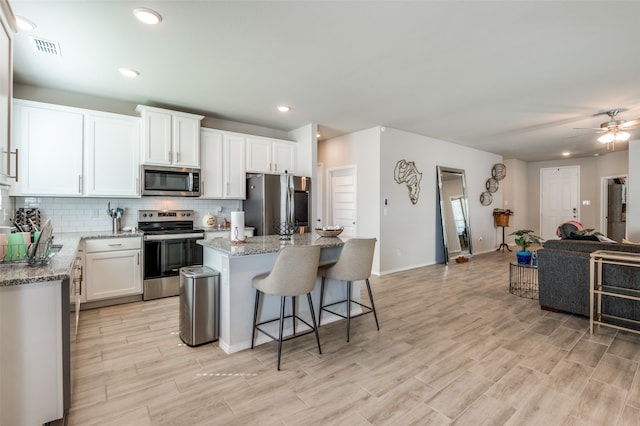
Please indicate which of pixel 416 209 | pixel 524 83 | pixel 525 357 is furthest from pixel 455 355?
pixel 416 209

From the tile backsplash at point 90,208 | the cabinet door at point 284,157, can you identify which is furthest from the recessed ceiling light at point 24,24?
the cabinet door at point 284,157

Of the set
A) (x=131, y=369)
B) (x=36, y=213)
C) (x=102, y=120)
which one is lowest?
(x=131, y=369)

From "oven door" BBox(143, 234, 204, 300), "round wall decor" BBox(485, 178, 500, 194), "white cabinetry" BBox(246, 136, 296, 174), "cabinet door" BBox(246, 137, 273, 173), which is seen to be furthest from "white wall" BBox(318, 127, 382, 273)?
"round wall decor" BBox(485, 178, 500, 194)

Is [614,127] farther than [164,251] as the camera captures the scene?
Yes

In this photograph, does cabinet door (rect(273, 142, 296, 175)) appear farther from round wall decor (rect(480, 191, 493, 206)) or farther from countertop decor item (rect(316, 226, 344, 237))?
round wall decor (rect(480, 191, 493, 206))

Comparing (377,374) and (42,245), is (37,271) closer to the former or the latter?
(42,245)

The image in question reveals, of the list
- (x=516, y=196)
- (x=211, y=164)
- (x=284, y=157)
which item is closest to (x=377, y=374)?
(x=211, y=164)

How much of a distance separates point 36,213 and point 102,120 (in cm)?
136

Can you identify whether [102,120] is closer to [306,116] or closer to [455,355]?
[306,116]

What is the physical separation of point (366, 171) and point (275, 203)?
1900 millimetres

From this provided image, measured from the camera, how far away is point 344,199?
627 centimetres

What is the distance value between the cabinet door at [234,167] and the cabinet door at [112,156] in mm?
1179

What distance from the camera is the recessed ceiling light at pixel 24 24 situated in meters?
2.35

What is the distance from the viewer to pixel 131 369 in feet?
7.81
